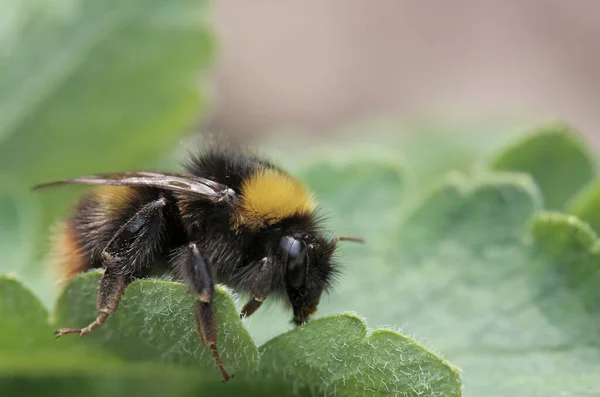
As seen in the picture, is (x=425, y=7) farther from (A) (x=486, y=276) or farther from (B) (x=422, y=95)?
(A) (x=486, y=276)

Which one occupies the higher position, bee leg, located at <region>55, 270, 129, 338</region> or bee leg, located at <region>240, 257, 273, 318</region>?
bee leg, located at <region>240, 257, 273, 318</region>

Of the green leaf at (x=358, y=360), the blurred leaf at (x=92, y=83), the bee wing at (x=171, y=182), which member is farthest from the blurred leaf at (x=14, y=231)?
the green leaf at (x=358, y=360)

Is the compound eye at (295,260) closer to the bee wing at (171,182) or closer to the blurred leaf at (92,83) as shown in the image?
the bee wing at (171,182)

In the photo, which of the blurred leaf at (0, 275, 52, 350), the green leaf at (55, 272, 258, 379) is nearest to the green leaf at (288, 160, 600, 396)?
the green leaf at (55, 272, 258, 379)

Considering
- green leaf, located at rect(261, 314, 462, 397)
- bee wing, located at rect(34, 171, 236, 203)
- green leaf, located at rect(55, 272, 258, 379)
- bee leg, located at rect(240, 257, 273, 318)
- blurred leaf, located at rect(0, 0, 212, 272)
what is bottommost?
green leaf, located at rect(261, 314, 462, 397)

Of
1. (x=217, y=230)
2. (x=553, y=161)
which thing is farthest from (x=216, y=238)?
(x=553, y=161)

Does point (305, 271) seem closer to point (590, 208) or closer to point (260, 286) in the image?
point (260, 286)

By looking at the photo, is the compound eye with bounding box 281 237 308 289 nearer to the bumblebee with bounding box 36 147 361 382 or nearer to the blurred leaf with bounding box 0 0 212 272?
the bumblebee with bounding box 36 147 361 382

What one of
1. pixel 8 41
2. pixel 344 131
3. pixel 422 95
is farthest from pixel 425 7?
pixel 8 41
